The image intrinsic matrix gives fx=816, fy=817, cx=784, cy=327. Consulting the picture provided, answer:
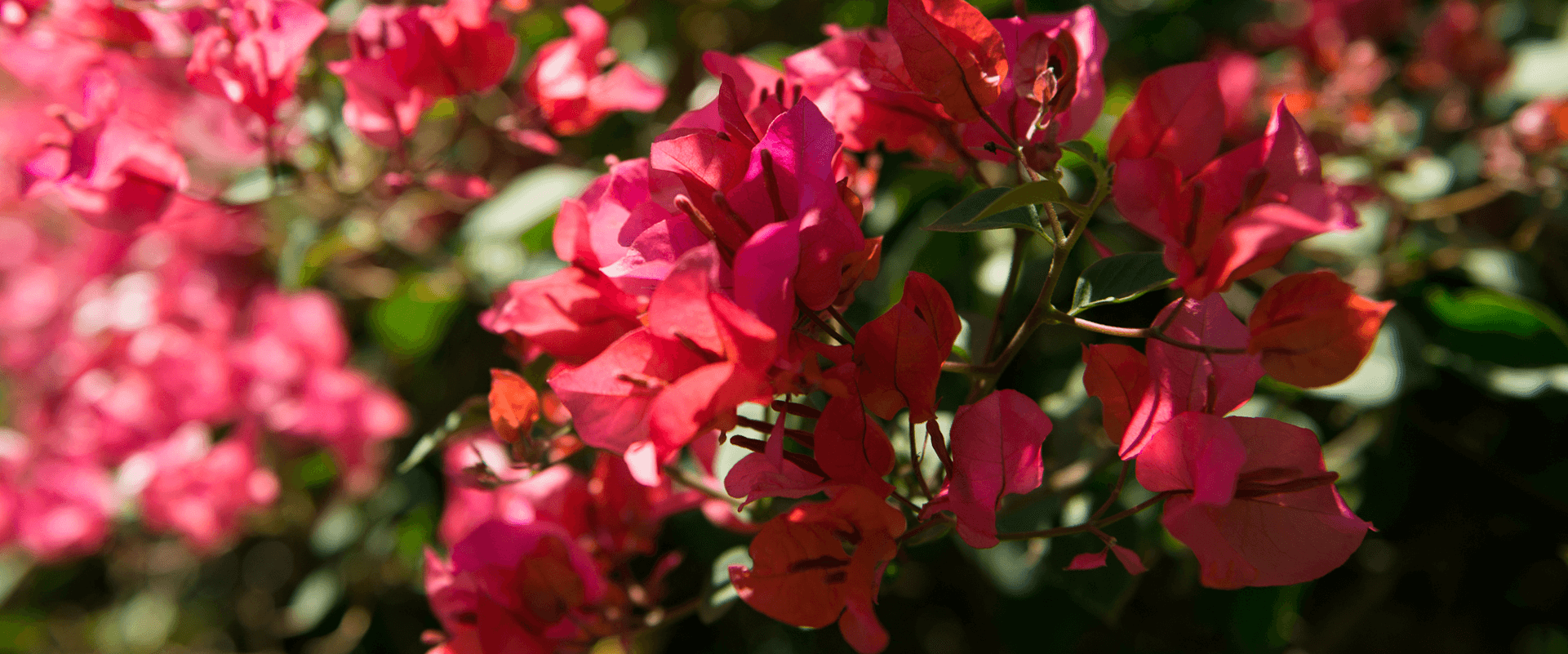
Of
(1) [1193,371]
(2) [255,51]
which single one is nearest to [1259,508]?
(1) [1193,371]

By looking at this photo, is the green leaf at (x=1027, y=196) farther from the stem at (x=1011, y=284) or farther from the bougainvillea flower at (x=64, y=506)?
the bougainvillea flower at (x=64, y=506)

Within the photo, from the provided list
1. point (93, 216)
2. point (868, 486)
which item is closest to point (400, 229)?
point (93, 216)

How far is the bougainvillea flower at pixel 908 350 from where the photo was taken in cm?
37

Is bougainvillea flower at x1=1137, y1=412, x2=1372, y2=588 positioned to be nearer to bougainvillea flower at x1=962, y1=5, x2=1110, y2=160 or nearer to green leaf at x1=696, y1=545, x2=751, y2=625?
bougainvillea flower at x1=962, y1=5, x2=1110, y2=160

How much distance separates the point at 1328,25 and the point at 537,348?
116cm

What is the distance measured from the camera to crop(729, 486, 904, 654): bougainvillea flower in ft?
1.20

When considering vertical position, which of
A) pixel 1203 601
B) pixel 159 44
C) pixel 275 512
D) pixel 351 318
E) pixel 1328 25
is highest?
pixel 159 44

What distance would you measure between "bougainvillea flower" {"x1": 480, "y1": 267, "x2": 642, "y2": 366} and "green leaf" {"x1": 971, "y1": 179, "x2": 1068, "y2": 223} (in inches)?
7.6

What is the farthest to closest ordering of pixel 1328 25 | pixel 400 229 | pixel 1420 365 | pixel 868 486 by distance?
pixel 1328 25
pixel 400 229
pixel 1420 365
pixel 868 486

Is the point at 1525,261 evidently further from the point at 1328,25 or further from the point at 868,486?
the point at 868,486

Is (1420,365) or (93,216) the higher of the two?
(93,216)

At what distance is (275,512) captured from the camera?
1236mm

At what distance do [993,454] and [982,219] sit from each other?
109 millimetres

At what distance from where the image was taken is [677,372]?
1.16 feet
